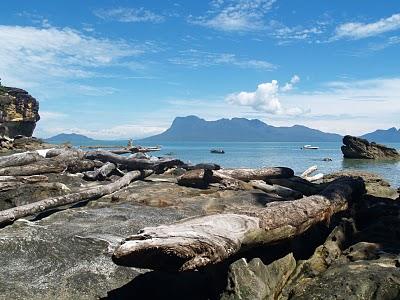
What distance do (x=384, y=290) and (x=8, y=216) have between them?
9061 mm

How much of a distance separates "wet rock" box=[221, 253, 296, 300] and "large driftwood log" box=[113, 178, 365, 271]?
0.37 meters

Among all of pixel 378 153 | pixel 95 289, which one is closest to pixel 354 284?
pixel 95 289

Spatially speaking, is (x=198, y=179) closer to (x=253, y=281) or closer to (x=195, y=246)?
(x=253, y=281)

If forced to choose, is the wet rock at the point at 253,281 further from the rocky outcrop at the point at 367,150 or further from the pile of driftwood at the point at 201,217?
the rocky outcrop at the point at 367,150

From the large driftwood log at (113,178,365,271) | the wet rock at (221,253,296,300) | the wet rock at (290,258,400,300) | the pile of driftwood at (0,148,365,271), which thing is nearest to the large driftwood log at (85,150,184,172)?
the pile of driftwood at (0,148,365,271)

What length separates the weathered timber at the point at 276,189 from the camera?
16422mm

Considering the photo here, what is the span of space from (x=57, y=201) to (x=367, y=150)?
87.1 meters

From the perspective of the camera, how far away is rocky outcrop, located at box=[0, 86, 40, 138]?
341 feet

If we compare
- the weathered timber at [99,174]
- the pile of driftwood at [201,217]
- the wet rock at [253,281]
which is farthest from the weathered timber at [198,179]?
the wet rock at [253,281]

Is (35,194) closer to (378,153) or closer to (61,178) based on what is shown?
(61,178)

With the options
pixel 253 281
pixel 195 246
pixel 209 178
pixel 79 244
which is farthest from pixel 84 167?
pixel 195 246

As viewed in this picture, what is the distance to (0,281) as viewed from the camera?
827 centimetres

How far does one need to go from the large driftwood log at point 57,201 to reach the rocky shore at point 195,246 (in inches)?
1.6

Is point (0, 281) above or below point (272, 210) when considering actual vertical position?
below
